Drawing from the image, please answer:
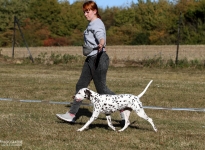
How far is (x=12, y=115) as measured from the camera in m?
9.71

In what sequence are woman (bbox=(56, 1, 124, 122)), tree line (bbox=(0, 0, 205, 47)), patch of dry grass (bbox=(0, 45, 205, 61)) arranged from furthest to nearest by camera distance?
tree line (bbox=(0, 0, 205, 47))
patch of dry grass (bbox=(0, 45, 205, 61))
woman (bbox=(56, 1, 124, 122))

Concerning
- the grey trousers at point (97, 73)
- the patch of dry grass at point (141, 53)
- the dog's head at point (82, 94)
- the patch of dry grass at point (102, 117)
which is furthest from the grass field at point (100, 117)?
the patch of dry grass at point (141, 53)

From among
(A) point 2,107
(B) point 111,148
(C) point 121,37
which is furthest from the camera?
(C) point 121,37

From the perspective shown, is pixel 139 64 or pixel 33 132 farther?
pixel 139 64

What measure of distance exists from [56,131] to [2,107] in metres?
3.01

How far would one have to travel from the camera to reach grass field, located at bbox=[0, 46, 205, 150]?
7375 millimetres

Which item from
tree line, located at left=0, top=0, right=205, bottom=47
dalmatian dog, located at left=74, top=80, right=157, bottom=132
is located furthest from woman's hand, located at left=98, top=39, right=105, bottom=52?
tree line, located at left=0, top=0, right=205, bottom=47

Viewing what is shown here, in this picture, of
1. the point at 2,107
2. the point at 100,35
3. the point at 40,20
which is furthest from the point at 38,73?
the point at 40,20

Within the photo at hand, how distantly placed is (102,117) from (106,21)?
54.0 metres

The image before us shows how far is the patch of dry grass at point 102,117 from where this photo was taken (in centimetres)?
740

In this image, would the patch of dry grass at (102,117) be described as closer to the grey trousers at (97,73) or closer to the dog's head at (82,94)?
the dog's head at (82,94)

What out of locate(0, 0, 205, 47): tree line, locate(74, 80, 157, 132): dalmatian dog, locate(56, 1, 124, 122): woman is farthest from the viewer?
locate(0, 0, 205, 47): tree line

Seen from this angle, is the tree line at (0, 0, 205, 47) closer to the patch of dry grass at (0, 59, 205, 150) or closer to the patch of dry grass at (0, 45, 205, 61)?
the patch of dry grass at (0, 45, 205, 61)

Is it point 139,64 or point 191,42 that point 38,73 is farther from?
point 191,42
